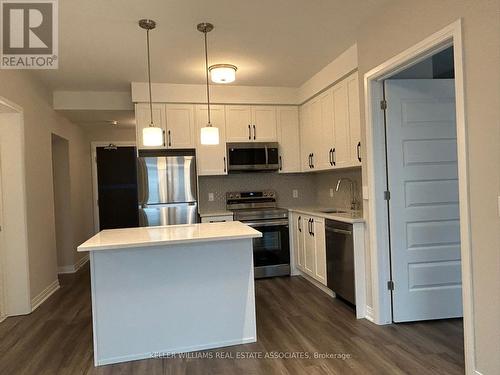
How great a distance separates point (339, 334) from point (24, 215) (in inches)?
129

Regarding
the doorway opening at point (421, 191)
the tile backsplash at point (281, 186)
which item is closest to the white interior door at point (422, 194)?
the doorway opening at point (421, 191)

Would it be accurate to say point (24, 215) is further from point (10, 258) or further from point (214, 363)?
point (214, 363)

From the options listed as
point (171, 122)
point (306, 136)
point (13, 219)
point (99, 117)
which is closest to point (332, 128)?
point (306, 136)

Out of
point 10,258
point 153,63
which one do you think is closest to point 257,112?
point 153,63

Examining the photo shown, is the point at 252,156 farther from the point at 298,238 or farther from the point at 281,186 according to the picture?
the point at 298,238

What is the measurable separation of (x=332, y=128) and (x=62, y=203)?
406cm

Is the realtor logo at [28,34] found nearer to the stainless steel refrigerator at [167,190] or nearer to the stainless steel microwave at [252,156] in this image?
the stainless steel refrigerator at [167,190]

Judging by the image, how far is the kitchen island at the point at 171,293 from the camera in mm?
2443

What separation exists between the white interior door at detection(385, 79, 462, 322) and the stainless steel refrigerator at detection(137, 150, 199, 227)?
7.97 feet

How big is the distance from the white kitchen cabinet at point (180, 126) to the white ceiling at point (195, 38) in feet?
1.17

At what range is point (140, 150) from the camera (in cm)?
443

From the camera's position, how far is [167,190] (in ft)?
14.1

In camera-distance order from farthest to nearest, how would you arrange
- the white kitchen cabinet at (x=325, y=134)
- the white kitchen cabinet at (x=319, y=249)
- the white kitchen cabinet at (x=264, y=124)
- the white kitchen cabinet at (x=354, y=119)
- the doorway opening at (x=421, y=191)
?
the white kitchen cabinet at (x=264, y=124), the white kitchen cabinet at (x=325, y=134), the white kitchen cabinet at (x=319, y=249), the white kitchen cabinet at (x=354, y=119), the doorway opening at (x=421, y=191)

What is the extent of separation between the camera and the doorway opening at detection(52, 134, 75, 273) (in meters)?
5.15
